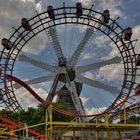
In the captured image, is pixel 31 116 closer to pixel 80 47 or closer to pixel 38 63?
pixel 38 63

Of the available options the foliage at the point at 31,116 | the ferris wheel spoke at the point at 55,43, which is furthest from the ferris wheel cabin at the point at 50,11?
the foliage at the point at 31,116

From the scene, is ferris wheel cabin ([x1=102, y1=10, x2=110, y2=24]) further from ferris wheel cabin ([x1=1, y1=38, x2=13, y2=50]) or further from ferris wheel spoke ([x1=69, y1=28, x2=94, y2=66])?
ferris wheel cabin ([x1=1, y1=38, x2=13, y2=50])

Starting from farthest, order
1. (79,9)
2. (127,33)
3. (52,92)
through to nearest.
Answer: (52,92) < (79,9) < (127,33)

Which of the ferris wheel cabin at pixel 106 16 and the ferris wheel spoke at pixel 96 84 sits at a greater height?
the ferris wheel cabin at pixel 106 16

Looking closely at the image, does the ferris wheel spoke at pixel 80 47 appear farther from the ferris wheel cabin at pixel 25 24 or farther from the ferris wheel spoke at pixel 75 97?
the ferris wheel cabin at pixel 25 24

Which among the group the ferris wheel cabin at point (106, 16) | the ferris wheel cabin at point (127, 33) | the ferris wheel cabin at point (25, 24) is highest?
the ferris wheel cabin at point (106, 16)

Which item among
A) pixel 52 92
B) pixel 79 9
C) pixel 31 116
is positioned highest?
pixel 79 9

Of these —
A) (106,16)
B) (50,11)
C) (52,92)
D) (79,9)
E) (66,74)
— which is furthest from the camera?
(66,74)

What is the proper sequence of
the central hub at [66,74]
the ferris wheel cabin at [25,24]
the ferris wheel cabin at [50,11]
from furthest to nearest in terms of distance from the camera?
the central hub at [66,74]
the ferris wheel cabin at [50,11]
the ferris wheel cabin at [25,24]

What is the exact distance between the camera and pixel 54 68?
201 ft

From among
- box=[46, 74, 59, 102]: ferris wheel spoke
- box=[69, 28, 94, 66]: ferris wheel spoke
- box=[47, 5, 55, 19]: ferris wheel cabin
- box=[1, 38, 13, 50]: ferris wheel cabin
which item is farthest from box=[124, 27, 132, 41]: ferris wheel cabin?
box=[1, 38, 13, 50]: ferris wheel cabin

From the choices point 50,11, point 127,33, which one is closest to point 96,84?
point 127,33

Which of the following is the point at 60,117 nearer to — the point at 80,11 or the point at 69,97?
the point at 69,97

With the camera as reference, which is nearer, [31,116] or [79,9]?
[79,9]
